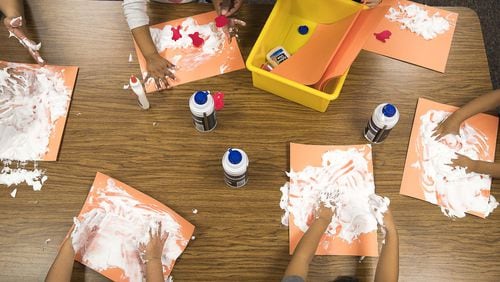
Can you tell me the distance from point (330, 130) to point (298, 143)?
0.29 feet

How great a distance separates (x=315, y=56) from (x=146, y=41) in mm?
446

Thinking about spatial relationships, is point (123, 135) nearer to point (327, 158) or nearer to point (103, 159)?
point (103, 159)

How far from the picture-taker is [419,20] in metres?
1.08

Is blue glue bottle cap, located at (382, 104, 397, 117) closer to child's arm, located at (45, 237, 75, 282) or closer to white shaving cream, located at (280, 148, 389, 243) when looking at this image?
white shaving cream, located at (280, 148, 389, 243)

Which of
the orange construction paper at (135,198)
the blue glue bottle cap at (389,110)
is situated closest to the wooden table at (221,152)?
the orange construction paper at (135,198)

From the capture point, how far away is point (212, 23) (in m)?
1.08

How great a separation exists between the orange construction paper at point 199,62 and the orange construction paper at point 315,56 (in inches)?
5.4

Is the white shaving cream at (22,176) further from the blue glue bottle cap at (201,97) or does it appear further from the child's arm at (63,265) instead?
the blue glue bottle cap at (201,97)

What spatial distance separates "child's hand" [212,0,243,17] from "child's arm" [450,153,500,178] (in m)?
Answer: 0.69

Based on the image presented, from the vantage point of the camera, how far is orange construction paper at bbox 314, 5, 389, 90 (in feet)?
2.91

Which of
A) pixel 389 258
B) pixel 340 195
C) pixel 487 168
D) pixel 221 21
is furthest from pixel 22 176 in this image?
pixel 487 168

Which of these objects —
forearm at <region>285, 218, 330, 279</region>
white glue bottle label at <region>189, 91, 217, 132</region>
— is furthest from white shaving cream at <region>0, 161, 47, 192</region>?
forearm at <region>285, 218, 330, 279</region>

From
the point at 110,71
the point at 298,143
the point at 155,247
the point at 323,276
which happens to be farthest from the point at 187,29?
the point at 323,276

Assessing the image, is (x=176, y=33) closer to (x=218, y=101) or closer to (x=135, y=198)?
(x=218, y=101)
